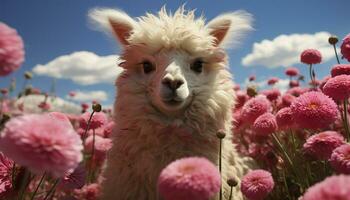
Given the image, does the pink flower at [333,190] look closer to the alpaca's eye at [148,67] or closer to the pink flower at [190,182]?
the pink flower at [190,182]

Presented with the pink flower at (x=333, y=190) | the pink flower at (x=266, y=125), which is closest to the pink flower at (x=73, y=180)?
the pink flower at (x=266, y=125)

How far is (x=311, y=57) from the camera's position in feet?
13.5

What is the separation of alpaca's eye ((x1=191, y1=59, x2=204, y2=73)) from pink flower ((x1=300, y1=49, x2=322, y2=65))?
1.34 m

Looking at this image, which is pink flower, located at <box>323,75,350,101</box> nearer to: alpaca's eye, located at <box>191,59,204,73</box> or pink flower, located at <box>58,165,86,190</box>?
alpaca's eye, located at <box>191,59,204,73</box>

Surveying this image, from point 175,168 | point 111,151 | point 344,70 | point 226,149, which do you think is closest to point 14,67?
point 175,168

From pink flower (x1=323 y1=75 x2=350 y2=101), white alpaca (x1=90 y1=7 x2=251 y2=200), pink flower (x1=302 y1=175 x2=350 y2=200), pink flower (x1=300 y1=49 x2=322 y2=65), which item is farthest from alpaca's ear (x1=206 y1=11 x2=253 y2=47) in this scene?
pink flower (x1=302 y1=175 x2=350 y2=200)

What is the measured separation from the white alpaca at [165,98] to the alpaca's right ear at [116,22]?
0.01 m

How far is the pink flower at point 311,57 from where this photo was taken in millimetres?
4113

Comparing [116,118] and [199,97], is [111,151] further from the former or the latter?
[199,97]

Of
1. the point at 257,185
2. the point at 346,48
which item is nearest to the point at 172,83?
the point at 257,185

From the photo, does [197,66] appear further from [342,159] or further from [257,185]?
[342,159]

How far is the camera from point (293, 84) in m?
6.86

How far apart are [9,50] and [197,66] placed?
2.20m

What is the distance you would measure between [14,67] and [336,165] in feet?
5.59
